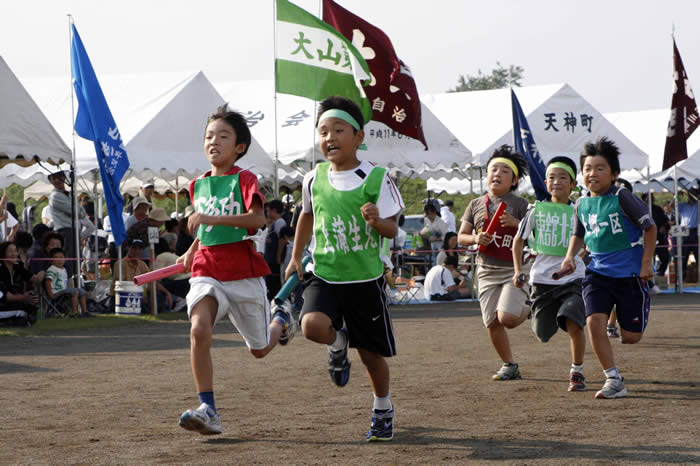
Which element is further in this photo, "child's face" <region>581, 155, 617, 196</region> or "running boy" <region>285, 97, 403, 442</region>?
"child's face" <region>581, 155, 617, 196</region>

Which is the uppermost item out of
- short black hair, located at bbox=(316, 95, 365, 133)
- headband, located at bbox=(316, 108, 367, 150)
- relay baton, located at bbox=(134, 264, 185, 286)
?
short black hair, located at bbox=(316, 95, 365, 133)

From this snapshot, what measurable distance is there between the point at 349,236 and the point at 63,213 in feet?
40.4

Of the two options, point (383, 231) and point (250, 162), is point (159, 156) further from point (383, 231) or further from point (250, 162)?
point (383, 231)

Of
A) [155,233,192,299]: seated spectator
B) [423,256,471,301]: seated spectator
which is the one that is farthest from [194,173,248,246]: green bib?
[423,256,471,301]: seated spectator

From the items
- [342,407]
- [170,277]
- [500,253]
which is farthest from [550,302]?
[170,277]

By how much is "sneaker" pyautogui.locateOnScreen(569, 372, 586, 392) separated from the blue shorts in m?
0.48

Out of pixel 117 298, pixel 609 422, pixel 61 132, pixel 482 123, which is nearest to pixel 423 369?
pixel 609 422

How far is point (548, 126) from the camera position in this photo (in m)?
22.3

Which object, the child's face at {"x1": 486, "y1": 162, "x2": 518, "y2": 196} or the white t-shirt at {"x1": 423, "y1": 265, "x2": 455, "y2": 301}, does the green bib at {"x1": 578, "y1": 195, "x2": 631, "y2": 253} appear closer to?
the child's face at {"x1": 486, "y1": 162, "x2": 518, "y2": 196}

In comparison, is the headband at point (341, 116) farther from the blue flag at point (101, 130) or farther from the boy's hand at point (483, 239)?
the blue flag at point (101, 130)

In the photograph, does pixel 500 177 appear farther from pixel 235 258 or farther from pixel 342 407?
pixel 235 258

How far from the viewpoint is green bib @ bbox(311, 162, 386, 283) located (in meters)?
5.55

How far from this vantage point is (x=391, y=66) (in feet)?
59.7

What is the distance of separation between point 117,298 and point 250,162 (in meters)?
3.59
